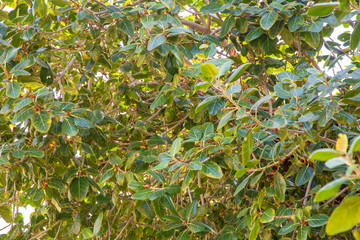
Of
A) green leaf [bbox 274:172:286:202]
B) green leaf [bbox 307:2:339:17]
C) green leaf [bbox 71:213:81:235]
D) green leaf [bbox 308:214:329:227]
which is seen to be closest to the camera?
green leaf [bbox 307:2:339:17]

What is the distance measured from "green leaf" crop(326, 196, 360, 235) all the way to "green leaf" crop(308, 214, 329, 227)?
1.88 ft

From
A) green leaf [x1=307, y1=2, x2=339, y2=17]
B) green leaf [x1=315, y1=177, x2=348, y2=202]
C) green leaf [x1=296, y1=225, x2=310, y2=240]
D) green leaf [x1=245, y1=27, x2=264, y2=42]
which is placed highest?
green leaf [x1=307, y1=2, x2=339, y2=17]

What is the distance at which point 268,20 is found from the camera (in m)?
1.58

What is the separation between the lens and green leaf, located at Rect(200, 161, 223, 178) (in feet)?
4.38

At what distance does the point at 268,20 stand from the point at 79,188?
1.08m

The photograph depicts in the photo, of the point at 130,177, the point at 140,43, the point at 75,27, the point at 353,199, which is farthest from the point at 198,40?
the point at 353,199

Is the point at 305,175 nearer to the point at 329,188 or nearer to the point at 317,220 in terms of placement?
the point at 317,220

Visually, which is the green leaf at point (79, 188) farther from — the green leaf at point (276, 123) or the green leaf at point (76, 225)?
the green leaf at point (276, 123)

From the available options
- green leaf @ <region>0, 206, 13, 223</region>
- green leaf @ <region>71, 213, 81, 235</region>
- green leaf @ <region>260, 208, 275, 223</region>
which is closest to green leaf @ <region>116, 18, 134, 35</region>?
green leaf @ <region>71, 213, 81, 235</region>

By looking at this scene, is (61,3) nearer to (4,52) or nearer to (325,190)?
(4,52)

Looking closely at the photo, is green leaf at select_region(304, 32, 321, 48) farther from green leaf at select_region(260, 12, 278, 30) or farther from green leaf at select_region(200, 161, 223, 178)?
green leaf at select_region(200, 161, 223, 178)

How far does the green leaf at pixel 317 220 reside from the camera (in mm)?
1289

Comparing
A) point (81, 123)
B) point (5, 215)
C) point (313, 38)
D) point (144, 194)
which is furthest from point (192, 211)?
point (5, 215)

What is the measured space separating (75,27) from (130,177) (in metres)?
0.73
